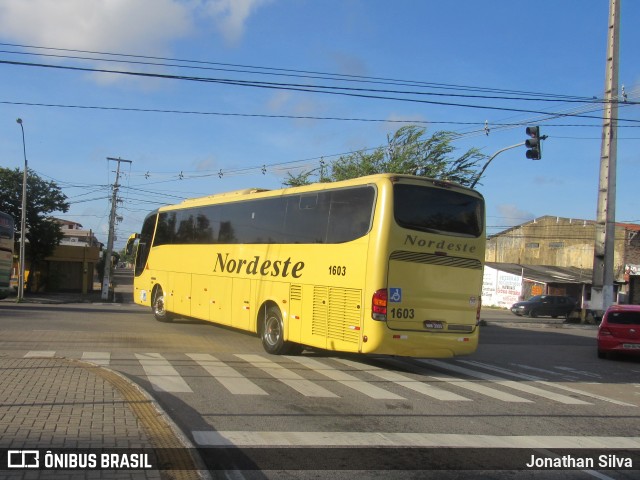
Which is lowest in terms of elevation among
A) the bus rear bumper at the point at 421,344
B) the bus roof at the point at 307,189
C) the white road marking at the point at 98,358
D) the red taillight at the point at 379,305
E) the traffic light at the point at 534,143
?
the white road marking at the point at 98,358

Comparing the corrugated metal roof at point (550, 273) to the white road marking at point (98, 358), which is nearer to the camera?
→ the white road marking at point (98, 358)

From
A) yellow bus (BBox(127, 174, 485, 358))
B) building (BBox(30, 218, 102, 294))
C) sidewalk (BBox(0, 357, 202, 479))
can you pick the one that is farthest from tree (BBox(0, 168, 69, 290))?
sidewalk (BBox(0, 357, 202, 479))

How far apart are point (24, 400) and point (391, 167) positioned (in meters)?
21.6

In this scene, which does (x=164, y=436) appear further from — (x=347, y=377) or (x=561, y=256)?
(x=561, y=256)

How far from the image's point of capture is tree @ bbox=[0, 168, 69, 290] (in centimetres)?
4075

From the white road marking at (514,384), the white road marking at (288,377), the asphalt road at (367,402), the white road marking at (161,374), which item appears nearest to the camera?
the asphalt road at (367,402)

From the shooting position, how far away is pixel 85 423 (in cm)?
642

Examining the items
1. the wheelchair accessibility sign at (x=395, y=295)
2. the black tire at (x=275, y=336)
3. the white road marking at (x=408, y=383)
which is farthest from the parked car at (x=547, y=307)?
the wheelchair accessibility sign at (x=395, y=295)

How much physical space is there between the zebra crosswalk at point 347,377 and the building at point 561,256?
3963 centimetres

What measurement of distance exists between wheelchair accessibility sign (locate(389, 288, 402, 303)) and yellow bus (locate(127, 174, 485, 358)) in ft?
0.08

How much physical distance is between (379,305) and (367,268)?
27.6 inches

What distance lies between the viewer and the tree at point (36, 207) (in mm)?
40750

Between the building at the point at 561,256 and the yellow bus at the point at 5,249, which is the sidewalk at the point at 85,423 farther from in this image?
the building at the point at 561,256

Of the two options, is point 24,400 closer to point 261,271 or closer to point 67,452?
point 67,452
